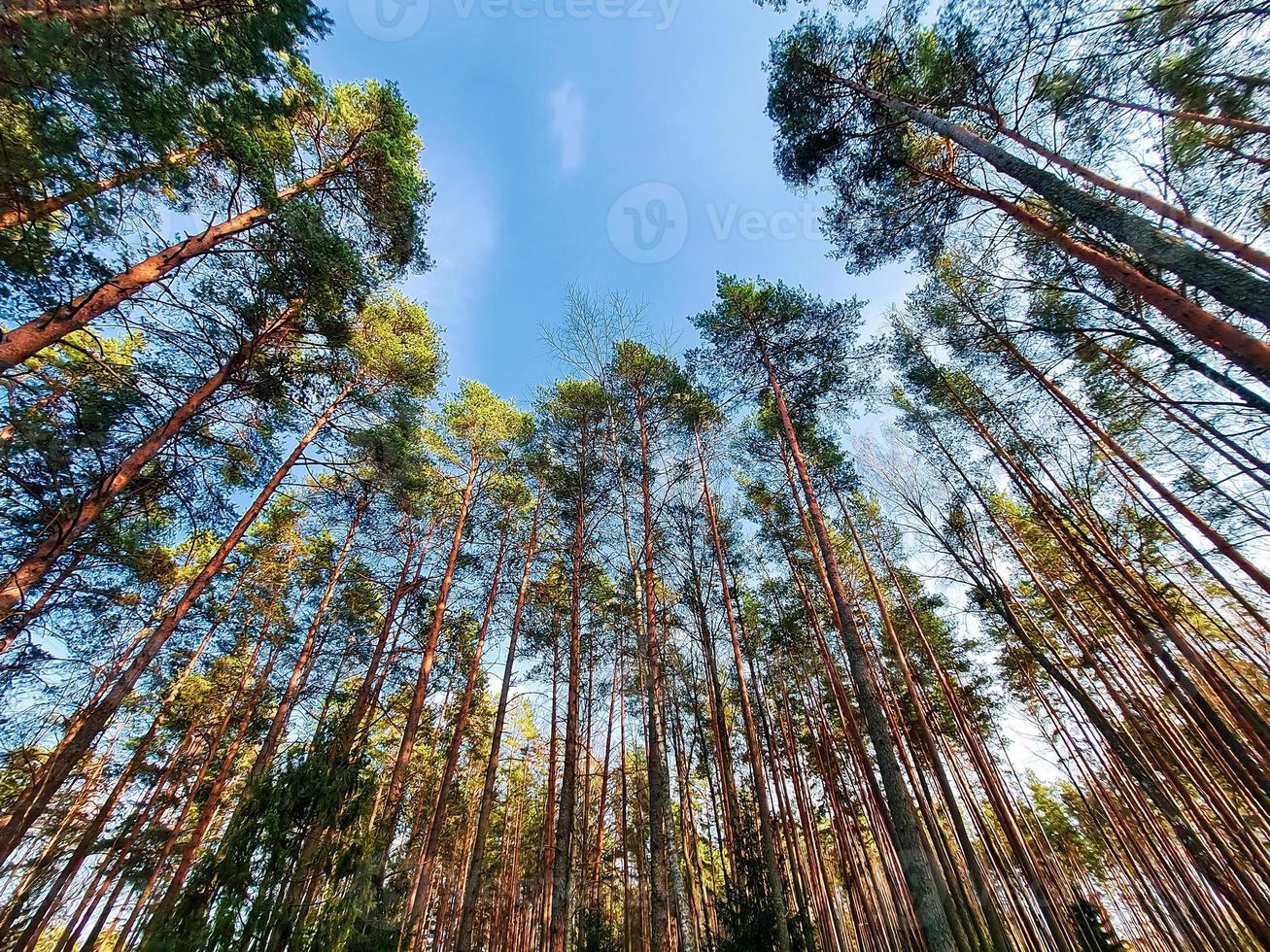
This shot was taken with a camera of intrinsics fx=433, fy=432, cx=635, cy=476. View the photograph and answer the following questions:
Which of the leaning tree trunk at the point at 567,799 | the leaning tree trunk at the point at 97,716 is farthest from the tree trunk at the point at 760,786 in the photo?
the leaning tree trunk at the point at 97,716

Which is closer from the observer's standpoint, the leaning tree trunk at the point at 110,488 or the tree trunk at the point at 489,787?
the leaning tree trunk at the point at 110,488

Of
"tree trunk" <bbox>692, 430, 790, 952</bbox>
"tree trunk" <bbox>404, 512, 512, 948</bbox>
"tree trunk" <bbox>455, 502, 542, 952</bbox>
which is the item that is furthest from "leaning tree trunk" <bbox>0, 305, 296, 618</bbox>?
"tree trunk" <bbox>692, 430, 790, 952</bbox>

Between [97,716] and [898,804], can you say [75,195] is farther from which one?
[898,804]

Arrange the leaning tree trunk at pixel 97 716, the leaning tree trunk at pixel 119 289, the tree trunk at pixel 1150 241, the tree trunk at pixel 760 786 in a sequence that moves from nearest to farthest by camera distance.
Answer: the tree trunk at pixel 1150 241, the leaning tree trunk at pixel 119 289, the leaning tree trunk at pixel 97 716, the tree trunk at pixel 760 786

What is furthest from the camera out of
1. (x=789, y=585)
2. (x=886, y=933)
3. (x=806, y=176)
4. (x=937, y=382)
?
(x=789, y=585)

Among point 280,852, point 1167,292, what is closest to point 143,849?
point 280,852

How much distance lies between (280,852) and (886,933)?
1449 centimetres

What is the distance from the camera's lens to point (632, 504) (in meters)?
9.97

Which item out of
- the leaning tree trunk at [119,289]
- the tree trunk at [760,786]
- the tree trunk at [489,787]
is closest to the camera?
the leaning tree trunk at [119,289]

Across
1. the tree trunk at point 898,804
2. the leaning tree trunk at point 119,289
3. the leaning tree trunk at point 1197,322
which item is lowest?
the tree trunk at point 898,804

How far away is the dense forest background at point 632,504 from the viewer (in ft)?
13.8

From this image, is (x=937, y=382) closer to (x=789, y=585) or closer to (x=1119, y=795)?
(x=789, y=585)

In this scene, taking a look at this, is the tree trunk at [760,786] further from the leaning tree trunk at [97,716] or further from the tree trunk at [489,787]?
the leaning tree trunk at [97,716]

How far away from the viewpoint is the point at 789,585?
42.7ft
